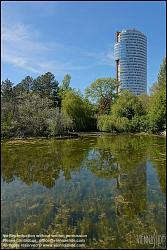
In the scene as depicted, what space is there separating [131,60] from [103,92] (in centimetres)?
3960

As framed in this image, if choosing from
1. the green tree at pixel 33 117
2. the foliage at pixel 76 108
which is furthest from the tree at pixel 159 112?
the green tree at pixel 33 117

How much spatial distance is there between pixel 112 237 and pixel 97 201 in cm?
242

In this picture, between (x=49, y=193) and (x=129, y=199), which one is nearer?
(x=129, y=199)

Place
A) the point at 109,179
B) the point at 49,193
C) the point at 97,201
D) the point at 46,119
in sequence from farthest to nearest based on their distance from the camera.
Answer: the point at 46,119
the point at 109,179
the point at 49,193
the point at 97,201

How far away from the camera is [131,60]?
8875cm

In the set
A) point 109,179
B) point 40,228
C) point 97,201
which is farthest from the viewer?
point 109,179

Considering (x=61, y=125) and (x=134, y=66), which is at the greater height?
(x=134, y=66)

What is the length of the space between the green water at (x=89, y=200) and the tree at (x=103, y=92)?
1500 inches

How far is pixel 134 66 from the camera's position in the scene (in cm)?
8856

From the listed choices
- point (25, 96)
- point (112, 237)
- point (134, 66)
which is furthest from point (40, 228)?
point (134, 66)

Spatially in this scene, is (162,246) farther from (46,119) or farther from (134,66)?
(134,66)

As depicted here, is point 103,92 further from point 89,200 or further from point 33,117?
point 89,200

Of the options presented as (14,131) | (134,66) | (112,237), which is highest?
(134,66)

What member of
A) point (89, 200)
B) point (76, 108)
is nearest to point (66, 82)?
point (76, 108)
